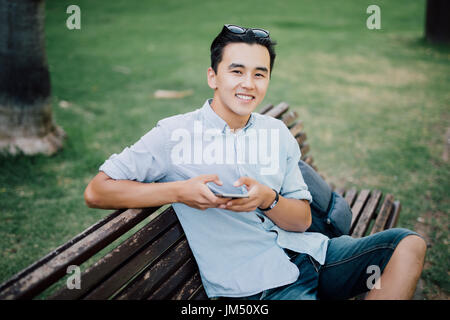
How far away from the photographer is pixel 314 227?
2.95 m

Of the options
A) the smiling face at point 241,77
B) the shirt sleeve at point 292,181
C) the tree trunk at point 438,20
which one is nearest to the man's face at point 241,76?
the smiling face at point 241,77

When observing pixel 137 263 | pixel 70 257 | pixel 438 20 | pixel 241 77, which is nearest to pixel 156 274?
pixel 137 263

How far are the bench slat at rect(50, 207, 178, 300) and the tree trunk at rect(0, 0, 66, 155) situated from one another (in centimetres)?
370

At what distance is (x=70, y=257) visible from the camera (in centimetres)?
170

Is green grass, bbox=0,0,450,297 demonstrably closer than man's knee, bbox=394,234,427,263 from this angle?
No

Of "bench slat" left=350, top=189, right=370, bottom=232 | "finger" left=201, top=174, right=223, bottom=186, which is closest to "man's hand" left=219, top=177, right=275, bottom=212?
"finger" left=201, top=174, right=223, bottom=186

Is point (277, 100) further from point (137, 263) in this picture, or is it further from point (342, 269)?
point (137, 263)

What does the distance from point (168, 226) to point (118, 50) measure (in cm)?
976

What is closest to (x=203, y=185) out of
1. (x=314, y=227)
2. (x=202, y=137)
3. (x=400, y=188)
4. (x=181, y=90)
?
(x=202, y=137)

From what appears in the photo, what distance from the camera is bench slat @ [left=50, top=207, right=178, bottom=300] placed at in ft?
5.64

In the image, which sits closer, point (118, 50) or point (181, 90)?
point (181, 90)

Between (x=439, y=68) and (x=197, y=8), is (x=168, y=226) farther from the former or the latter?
(x=197, y=8)

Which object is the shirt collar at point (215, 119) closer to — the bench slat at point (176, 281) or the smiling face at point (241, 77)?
the smiling face at point (241, 77)

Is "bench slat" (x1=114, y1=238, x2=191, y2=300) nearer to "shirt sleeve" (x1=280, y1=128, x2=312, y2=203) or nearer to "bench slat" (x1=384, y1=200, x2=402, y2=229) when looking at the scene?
"shirt sleeve" (x1=280, y1=128, x2=312, y2=203)
